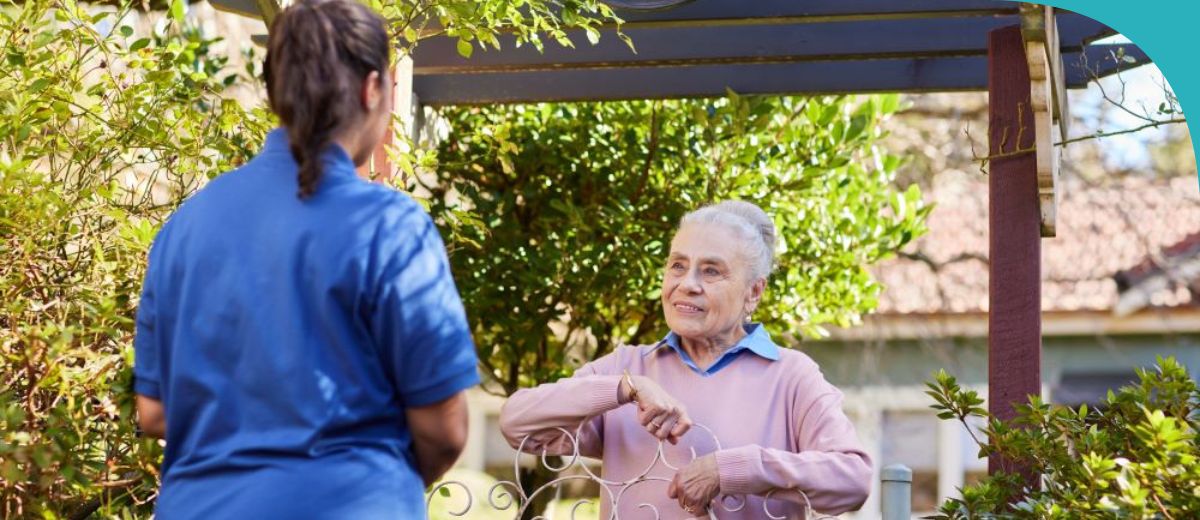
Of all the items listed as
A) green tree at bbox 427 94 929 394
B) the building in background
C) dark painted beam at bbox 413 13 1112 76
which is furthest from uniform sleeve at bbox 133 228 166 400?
the building in background

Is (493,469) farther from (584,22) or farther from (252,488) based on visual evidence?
(252,488)

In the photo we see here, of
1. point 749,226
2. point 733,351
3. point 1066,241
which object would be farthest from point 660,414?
point 1066,241

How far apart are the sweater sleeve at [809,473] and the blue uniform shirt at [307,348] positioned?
3.31 ft

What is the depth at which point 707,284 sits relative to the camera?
3006mm

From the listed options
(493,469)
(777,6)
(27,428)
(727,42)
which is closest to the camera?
(27,428)

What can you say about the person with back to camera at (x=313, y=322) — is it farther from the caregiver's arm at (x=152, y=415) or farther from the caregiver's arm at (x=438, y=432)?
the caregiver's arm at (x=152, y=415)

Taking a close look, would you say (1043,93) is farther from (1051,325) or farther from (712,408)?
(1051,325)

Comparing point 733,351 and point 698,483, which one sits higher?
point 733,351

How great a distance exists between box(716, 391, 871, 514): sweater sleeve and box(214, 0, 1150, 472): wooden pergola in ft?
3.48

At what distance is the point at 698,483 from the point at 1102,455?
2.90ft

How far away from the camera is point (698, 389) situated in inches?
115

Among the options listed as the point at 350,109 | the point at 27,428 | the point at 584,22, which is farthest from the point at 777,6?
the point at 350,109

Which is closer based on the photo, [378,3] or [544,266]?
[378,3]

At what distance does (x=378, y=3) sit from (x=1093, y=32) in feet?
6.65
